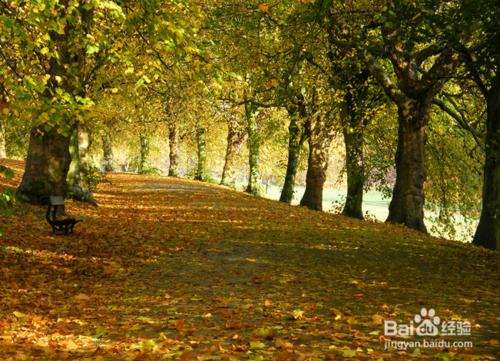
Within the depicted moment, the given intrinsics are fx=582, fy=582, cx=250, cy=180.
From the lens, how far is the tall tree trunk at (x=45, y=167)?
1750cm

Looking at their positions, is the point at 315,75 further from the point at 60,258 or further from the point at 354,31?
the point at 60,258

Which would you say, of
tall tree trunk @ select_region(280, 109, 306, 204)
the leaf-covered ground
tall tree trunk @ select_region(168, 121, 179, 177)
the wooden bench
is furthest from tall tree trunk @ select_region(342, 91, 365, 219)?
tall tree trunk @ select_region(168, 121, 179, 177)

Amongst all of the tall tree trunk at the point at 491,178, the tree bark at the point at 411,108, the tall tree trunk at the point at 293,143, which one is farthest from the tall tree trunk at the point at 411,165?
the tall tree trunk at the point at 293,143

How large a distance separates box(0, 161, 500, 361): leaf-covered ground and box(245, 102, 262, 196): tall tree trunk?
14033mm

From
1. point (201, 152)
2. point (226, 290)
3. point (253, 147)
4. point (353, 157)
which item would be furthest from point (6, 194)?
point (201, 152)

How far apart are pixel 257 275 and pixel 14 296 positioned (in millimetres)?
4331

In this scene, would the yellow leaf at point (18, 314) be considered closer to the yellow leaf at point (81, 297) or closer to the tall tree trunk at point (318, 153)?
the yellow leaf at point (81, 297)

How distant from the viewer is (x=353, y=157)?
2408 centimetres

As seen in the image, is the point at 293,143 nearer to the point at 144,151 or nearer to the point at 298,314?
the point at 298,314

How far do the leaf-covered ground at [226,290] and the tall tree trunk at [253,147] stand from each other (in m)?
14.0

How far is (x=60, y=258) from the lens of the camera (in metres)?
12.1

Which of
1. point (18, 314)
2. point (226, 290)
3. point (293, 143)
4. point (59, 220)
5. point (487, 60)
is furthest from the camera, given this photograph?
point (293, 143)

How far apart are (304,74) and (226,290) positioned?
13.4 meters

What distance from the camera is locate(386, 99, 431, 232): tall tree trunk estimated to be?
63.9ft
